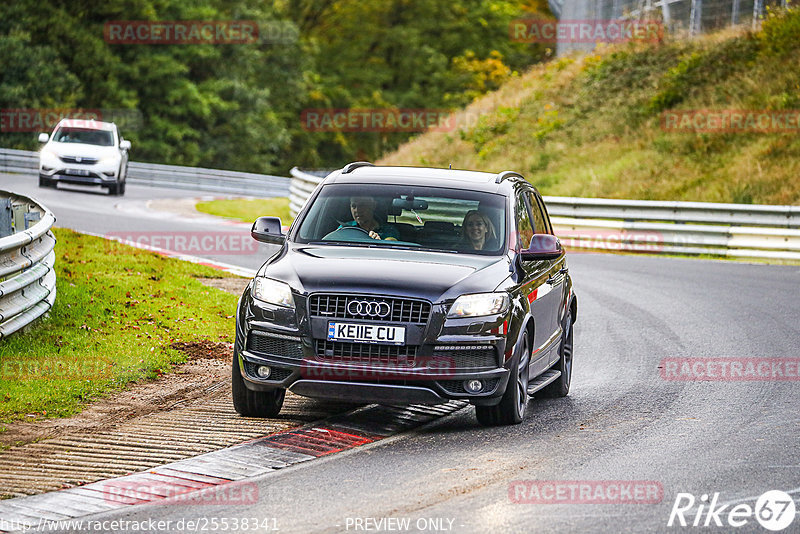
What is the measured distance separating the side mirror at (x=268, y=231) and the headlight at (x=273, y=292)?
82 cm

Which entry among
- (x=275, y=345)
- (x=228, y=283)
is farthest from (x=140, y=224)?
(x=275, y=345)

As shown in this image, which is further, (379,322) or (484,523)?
(379,322)

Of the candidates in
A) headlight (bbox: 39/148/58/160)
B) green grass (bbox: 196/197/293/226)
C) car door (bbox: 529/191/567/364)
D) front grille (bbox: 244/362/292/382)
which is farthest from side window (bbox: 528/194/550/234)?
headlight (bbox: 39/148/58/160)

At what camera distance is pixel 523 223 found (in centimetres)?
1015

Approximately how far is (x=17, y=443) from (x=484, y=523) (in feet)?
10.9

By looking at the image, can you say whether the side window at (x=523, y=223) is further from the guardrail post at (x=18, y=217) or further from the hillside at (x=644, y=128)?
the hillside at (x=644, y=128)

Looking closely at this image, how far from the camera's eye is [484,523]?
6.36m

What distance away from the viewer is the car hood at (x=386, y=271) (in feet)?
27.6

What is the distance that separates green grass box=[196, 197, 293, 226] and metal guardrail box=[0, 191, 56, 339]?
53.2 ft

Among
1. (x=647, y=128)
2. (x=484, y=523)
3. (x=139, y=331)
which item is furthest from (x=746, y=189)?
(x=484, y=523)

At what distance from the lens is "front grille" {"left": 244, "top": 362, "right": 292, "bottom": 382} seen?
851 centimetres

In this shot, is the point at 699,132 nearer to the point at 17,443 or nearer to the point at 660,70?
the point at 660,70

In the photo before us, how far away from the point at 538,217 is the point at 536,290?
149 cm

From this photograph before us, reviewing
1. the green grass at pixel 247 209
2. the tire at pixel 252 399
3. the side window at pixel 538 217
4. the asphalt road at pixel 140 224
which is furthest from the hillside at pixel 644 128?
the tire at pixel 252 399
